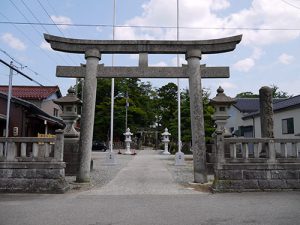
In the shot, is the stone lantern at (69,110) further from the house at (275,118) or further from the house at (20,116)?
the house at (275,118)

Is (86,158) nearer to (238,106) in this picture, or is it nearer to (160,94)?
(238,106)

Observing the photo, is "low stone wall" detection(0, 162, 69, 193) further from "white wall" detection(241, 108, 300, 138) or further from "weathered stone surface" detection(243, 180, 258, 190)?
"white wall" detection(241, 108, 300, 138)

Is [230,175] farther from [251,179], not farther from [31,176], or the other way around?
[31,176]

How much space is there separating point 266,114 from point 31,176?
30.6 ft

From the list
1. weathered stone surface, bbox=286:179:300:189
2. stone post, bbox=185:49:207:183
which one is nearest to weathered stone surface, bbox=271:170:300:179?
weathered stone surface, bbox=286:179:300:189

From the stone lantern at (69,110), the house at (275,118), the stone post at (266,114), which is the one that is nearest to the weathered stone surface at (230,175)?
the stone post at (266,114)

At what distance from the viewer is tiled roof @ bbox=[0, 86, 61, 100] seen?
2588cm

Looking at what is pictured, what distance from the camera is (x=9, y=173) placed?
9461 millimetres

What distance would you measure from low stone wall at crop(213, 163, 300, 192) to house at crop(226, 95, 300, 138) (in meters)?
10.2

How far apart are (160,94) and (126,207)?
1678 inches

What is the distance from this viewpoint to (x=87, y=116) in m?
11.2

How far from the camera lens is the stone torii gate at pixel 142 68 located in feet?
36.9

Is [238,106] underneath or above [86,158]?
above

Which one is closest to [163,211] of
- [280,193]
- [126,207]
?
[126,207]
